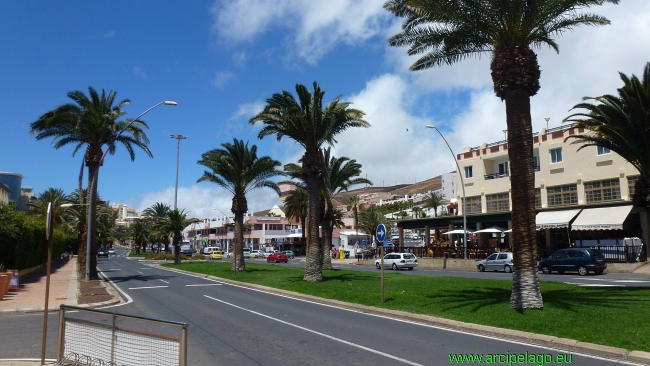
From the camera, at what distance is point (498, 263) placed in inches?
1389

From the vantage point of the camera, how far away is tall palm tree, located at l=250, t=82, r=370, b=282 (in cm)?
2645

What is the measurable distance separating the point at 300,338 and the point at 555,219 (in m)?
34.7

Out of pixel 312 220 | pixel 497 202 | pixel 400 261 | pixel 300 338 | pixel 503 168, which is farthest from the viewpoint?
pixel 503 168

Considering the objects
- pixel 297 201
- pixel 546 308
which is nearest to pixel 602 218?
pixel 546 308

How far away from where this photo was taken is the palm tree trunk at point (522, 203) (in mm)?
13164

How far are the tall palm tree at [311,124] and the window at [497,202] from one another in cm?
2541

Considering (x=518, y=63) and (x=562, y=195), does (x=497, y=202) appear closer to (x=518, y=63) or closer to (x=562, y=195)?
(x=562, y=195)

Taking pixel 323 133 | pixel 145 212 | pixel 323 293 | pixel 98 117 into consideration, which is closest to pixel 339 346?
pixel 323 293

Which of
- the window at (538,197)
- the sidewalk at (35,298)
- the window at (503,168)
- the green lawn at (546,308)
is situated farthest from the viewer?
the window at (503,168)

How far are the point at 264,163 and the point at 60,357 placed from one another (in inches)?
1165

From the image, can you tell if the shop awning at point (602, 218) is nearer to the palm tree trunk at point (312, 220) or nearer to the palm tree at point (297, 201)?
the palm tree trunk at point (312, 220)

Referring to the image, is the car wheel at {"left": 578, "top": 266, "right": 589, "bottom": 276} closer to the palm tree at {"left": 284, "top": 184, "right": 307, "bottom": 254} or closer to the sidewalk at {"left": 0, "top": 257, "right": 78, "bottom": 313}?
the sidewalk at {"left": 0, "top": 257, "right": 78, "bottom": 313}

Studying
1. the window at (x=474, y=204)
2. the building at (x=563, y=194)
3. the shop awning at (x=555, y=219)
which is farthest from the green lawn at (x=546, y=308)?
the window at (x=474, y=204)

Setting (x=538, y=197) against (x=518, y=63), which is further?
(x=538, y=197)
